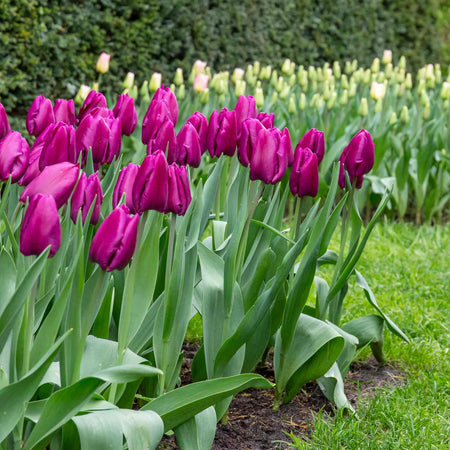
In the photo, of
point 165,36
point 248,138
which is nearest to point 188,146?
point 248,138

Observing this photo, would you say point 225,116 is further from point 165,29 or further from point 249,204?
point 165,29

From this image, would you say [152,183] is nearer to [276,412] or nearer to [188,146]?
[188,146]

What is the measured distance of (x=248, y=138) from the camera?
2043 millimetres

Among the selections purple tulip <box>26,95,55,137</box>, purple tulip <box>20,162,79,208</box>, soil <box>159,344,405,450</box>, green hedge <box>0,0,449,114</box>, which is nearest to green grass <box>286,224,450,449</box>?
soil <box>159,344,405,450</box>

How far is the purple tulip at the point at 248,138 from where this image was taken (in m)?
2.03

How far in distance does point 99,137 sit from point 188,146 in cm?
23

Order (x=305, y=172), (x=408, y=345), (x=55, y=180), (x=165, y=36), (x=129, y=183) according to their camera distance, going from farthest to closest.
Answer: (x=165, y=36)
(x=408, y=345)
(x=305, y=172)
(x=129, y=183)
(x=55, y=180)

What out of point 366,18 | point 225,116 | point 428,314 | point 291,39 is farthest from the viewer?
point 366,18

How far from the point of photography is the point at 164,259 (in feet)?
7.14

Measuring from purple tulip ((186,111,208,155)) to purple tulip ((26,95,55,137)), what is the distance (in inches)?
15.2

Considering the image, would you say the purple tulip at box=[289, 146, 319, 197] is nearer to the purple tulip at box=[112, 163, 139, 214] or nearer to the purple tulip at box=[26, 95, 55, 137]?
the purple tulip at box=[112, 163, 139, 214]

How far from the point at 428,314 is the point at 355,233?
1.12m

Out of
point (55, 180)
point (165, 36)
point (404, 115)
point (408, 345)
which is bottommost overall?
point (408, 345)

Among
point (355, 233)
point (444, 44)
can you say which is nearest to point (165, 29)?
point (355, 233)
